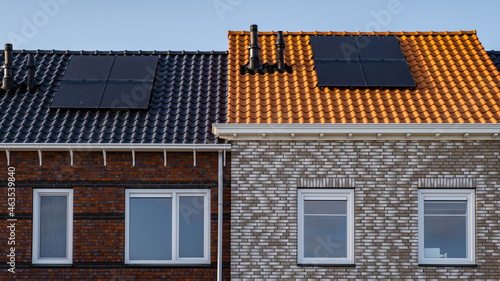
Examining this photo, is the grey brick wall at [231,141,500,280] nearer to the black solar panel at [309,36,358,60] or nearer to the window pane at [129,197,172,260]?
the window pane at [129,197,172,260]

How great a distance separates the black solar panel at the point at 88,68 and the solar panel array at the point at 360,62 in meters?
4.76

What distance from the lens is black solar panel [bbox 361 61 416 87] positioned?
1367cm

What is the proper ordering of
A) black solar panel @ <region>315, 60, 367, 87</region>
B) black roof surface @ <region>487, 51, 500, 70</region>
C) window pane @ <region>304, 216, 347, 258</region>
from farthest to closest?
1. black roof surface @ <region>487, 51, 500, 70</region>
2. black solar panel @ <region>315, 60, 367, 87</region>
3. window pane @ <region>304, 216, 347, 258</region>

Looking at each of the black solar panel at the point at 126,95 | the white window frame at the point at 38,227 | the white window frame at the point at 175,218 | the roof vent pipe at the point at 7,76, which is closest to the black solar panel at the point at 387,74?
the white window frame at the point at 175,218

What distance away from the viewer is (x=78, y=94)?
13.8 meters

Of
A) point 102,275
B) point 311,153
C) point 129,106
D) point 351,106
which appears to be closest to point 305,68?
point 351,106

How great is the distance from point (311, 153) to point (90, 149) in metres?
4.17

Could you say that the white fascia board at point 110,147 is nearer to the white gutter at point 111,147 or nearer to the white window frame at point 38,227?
the white gutter at point 111,147

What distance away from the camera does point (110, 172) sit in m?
12.3

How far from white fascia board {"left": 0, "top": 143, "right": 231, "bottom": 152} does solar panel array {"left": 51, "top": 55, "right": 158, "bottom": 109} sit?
58.6 inches

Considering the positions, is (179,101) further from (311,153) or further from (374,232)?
(374,232)

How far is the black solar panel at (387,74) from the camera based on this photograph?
13672mm

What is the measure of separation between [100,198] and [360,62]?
20.8 ft

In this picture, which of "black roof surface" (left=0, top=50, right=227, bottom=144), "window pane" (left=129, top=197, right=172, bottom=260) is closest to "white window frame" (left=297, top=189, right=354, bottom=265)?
"black roof surface" (left=0, top=50, right=227, bottom=144)
